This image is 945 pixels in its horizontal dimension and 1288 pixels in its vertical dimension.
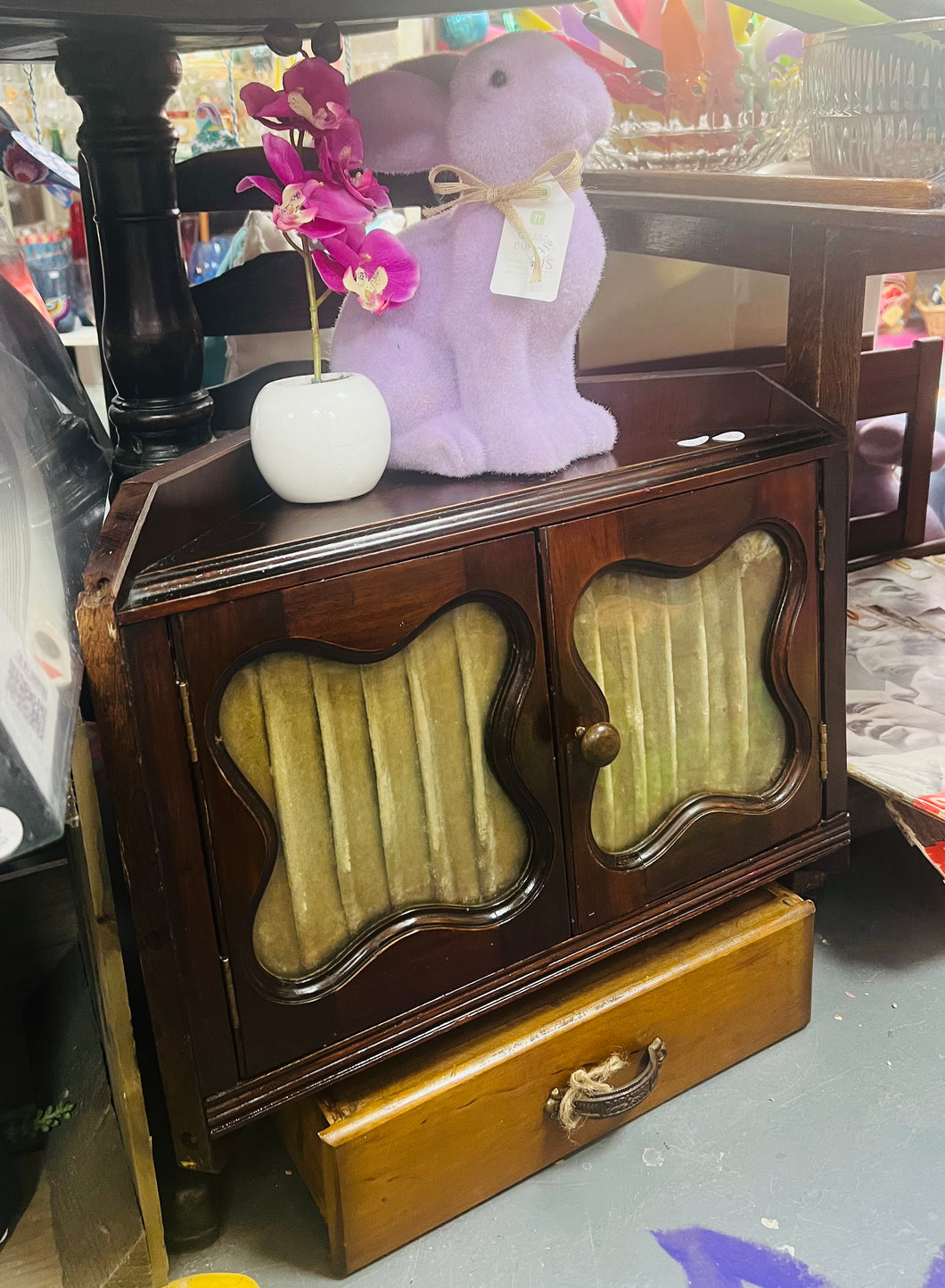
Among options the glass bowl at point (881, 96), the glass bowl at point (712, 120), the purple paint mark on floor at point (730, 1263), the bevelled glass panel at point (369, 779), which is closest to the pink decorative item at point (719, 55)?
the glass bowl at point (712, 120)

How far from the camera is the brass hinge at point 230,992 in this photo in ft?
2.39

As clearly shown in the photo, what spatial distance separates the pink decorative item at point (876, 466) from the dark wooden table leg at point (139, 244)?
97cm

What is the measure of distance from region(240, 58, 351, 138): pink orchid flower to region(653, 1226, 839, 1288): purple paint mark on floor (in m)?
0.87

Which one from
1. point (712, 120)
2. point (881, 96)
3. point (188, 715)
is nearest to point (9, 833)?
point (188, 715)

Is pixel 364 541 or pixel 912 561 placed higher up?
pixel 364 541

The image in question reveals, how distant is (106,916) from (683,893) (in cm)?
48

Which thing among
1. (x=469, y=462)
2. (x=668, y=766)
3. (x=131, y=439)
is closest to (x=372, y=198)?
(x=469, y=462)

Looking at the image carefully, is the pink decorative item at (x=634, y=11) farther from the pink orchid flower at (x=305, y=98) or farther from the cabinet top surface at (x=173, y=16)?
the pink orchid flower at (x=305, y=98)

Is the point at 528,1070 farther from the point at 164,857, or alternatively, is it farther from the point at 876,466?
the point at 876,466

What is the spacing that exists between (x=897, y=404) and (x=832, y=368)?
528 mm

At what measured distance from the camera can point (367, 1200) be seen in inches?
32.1

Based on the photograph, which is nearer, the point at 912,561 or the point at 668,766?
the point at 668,766

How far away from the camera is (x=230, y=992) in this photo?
0.74 m

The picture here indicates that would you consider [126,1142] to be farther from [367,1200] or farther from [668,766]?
[668,766]
